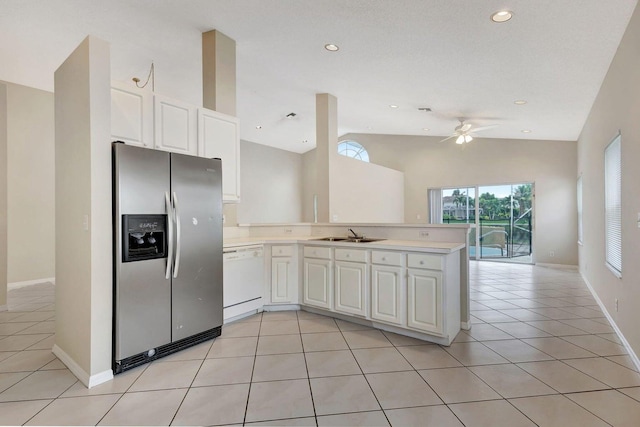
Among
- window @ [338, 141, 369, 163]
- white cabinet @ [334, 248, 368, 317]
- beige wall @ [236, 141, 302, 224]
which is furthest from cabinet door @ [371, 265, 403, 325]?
window @ [338, 141, 369, 163]

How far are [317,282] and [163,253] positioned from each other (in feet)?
5.75

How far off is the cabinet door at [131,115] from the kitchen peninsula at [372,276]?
136cm

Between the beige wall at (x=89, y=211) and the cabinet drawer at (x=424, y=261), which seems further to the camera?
the cabinet drawer at (x=424, y=261)

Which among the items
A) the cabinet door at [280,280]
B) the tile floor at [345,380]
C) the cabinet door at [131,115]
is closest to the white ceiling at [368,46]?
the cabinet door at [131,115]

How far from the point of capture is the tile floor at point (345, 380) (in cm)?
181

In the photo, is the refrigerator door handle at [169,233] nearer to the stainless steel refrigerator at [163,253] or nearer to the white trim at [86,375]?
the stainless steel refrigerator at [163,253]

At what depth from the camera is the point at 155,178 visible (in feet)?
8.18

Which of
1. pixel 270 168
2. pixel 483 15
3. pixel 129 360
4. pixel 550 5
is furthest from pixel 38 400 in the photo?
pixel 270 168

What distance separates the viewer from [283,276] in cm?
383

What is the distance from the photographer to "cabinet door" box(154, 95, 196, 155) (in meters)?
2.87

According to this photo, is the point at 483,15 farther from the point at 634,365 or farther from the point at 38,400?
the point at 38,400

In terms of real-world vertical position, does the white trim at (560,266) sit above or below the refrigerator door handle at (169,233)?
below

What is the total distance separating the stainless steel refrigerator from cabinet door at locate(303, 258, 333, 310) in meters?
1.11

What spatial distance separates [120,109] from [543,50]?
3.96 metres
